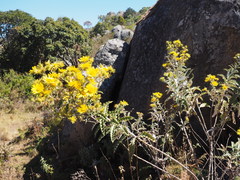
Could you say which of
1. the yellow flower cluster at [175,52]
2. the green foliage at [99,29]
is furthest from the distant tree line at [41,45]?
the yellow flower cluster at [175,52]

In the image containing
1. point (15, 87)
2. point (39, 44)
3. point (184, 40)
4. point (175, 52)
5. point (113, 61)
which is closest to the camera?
point (175, 52)

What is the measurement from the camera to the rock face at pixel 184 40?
3236 mm

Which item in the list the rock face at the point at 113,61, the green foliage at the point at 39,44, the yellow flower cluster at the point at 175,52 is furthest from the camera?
the green foliage at the point at 39,44

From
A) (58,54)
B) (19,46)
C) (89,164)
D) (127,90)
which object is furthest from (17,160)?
(19,46)

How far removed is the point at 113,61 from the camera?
193 inches

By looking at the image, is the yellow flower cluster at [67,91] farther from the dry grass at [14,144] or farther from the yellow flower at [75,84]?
the dry grass at [14,144]

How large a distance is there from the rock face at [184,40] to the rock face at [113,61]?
0.38 m

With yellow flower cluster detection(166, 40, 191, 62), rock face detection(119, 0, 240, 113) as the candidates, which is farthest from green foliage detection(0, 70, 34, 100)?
yellow flower cluster detection(166, 40, 191, 62)

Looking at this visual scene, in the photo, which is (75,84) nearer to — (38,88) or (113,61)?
(38,88)

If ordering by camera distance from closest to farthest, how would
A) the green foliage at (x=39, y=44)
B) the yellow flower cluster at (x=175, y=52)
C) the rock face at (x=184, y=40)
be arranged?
the yellow flower cluster at (x=175, y=52)
the rock face at (x=184, y=40)
the green foliage at (x=39, y=44)

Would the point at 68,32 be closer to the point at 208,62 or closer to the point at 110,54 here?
the point at 110,54

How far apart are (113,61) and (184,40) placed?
185 centimetres

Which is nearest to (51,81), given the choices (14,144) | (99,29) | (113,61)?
(113,61)

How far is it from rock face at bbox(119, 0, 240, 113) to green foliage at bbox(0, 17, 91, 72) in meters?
12.0
